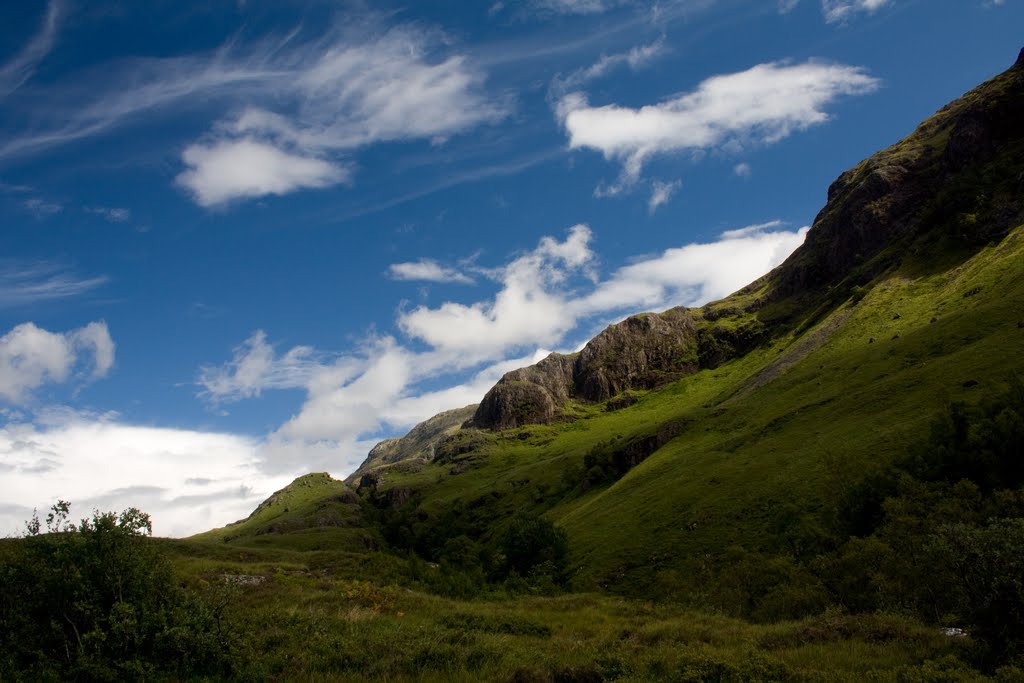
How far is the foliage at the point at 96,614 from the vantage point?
59.6ft

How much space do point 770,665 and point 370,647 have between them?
1588cm

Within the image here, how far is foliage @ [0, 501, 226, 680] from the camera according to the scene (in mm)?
18172

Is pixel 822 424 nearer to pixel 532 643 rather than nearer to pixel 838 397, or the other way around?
pixel 838 397

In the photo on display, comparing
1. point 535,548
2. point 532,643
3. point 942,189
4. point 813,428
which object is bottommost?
point 535,548

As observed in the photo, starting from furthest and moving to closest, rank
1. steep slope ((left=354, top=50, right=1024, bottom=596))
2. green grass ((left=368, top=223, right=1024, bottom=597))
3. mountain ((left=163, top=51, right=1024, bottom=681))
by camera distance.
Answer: steep slope ((left=354, top=50, right=1024, bottom=596))
green grass ((left=368, top=223, right=1024, bottom=597))
mountain ((left=163, top=51, right=1024, bottom=681))

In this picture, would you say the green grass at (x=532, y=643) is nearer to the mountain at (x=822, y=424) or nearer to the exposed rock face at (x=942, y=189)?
the mountain at (x=822, y=424)

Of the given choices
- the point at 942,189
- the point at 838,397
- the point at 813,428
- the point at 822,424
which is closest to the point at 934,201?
the point at 942,189

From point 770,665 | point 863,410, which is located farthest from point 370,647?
point 863,410

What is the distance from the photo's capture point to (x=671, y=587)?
54906 mm

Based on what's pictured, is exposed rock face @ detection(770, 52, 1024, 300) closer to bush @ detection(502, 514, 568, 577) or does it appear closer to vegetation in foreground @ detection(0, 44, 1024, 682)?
vegetation in foreground @ detection(0, 44, 1024, 682)

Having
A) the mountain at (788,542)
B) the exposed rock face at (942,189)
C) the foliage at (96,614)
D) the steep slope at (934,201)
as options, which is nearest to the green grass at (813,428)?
the mountain at (788,542)

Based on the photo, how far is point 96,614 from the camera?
19.3m

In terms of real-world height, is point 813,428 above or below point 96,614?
below

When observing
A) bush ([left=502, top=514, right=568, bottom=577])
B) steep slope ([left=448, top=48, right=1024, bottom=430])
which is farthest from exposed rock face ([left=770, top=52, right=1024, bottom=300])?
bush ([left=502, top=514, right=568, bottom=577])
